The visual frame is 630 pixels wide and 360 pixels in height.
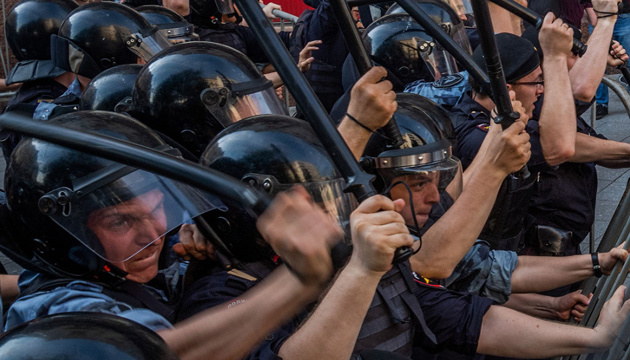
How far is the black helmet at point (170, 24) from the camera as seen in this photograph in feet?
14.4

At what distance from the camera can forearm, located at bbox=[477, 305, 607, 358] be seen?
9.10 ft

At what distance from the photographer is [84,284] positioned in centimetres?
215

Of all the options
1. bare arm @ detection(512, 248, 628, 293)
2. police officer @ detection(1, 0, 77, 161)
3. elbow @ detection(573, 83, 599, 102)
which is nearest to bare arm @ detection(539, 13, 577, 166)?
bare arm @ detection(512, 248, 628, 293)

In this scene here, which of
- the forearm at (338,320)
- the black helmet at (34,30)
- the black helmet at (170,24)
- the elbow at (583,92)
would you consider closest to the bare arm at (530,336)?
the forearm at (338,320)

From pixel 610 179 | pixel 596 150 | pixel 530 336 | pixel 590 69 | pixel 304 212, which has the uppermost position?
pixel 304 212

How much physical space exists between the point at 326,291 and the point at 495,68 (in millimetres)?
720

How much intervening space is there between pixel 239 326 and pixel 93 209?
1.99 ft

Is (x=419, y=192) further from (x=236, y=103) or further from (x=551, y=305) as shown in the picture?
(x=551, y=305)

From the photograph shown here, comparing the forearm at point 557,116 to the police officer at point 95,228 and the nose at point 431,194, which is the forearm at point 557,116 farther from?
the police officer at point 95,228

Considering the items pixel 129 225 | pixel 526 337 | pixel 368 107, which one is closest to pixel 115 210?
pixel 129 225

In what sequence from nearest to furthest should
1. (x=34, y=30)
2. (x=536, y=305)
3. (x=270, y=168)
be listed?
(x=270, y=168) → (x=536, y=305) → (x=34, y=30)

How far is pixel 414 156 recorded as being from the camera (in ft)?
9.11

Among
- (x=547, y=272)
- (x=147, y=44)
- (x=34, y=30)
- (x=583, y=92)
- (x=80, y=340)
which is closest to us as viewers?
(x=80, y=340)

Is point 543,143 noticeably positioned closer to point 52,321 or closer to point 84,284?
point 84,284
